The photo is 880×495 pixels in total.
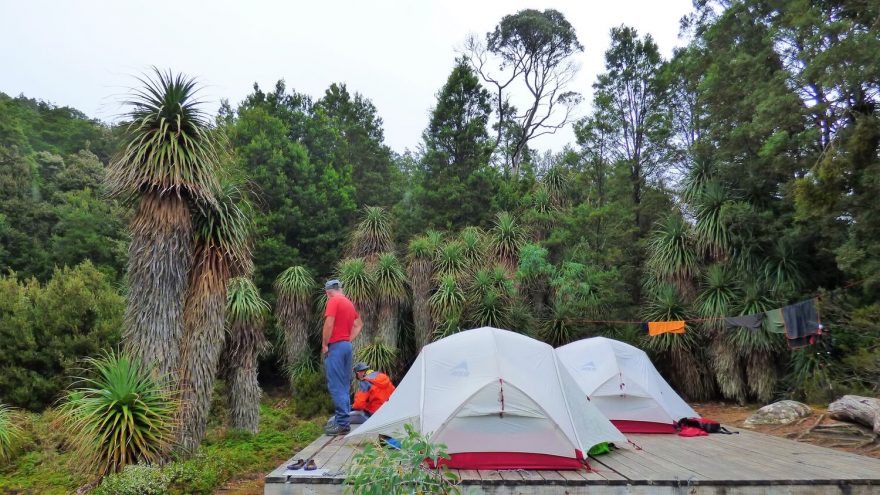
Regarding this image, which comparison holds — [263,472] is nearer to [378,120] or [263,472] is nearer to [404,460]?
[404,460]

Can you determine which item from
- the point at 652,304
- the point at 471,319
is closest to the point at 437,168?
the point at 471,319

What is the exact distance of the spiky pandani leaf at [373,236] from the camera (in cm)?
1883

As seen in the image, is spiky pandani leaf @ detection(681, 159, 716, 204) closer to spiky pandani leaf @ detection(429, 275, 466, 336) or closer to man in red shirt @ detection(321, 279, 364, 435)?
spiky pandani leaf @ detection(429, 275, 466, 336)

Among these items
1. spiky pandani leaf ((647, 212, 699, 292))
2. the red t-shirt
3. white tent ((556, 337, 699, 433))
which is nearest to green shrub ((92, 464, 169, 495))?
the red t-shirt

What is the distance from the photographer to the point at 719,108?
14555mm

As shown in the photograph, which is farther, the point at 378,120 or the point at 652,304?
the point at 378,120

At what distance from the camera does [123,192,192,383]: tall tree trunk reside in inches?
306

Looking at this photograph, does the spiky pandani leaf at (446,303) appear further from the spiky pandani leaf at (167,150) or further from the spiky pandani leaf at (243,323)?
the spiky pandani leaf at (167,150)

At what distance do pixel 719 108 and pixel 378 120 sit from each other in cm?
1792

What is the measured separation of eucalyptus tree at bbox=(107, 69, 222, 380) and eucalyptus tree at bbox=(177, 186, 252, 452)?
316 millimetres

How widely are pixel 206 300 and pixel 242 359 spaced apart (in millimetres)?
2949

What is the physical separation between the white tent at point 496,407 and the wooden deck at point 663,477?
0.23m

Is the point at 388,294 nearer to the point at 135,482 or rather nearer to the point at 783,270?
the point at 783,270

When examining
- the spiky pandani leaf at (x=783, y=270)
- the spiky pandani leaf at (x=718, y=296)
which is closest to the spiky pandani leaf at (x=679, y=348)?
the spiky pandani leaf at (x=718, y=296)
